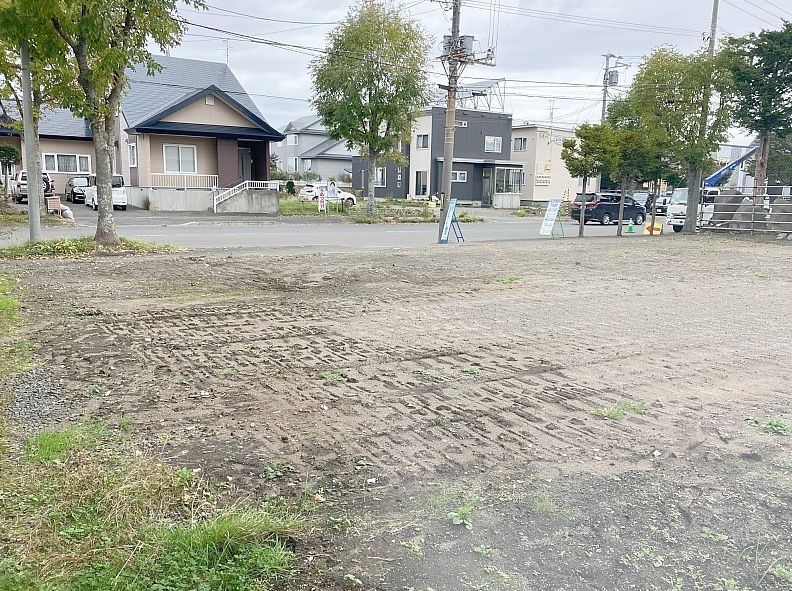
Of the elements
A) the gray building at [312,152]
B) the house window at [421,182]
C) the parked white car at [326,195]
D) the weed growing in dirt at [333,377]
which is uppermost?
the gray building at [312,152]

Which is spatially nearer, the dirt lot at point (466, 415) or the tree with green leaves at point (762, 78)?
the dirt lot at point (466, 415)

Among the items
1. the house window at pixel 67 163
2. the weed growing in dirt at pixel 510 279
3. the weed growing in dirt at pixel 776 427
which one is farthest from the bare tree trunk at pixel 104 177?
the house window at pixel 67 163

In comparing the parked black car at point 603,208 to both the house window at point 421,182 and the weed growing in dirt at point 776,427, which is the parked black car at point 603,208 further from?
the weed growing in dirt at point 776,427

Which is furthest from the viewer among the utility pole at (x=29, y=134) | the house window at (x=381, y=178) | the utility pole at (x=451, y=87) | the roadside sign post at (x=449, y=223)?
the house window at (x=381, y=178)

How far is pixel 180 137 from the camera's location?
114ft

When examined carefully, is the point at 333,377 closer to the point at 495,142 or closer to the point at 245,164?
the point at 245,164

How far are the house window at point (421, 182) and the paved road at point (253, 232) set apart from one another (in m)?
19.1

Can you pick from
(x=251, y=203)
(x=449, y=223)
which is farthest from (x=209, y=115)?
(x=449, y=223)

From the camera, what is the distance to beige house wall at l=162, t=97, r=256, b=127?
3391cm

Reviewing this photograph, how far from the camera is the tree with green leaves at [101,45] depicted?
12766mm

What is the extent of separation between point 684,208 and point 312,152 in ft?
133

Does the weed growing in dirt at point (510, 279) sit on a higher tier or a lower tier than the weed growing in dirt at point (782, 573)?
higher

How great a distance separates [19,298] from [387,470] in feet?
23.9

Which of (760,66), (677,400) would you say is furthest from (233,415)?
(760,66)
